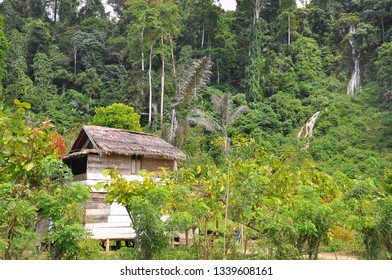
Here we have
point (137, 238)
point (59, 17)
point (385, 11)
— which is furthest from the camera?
point (59, 17)

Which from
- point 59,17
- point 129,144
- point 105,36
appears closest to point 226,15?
point 105,36

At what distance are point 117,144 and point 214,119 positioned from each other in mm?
14532

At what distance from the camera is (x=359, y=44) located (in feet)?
101

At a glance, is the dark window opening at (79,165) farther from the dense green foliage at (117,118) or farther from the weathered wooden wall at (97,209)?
the dense green foliage at (117,118)

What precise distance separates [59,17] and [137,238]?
38255mm

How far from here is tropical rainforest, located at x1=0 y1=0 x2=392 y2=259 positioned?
19.6 ft

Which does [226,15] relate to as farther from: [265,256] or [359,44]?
[265,256]

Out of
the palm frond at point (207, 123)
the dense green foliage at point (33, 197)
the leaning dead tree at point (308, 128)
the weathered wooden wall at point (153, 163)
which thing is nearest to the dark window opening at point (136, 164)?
the weathered wooden wall at point (153, 163)

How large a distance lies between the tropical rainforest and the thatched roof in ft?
3.99

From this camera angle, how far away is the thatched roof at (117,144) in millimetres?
12352

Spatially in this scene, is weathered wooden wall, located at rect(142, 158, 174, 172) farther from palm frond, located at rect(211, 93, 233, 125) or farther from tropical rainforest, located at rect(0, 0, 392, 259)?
palm frond, located at rect(211, 93, 233, 125)

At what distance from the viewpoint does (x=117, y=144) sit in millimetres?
12672

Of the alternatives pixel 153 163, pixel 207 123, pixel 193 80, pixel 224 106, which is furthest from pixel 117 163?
pixel 224 106

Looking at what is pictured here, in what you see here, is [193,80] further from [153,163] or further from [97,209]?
[97,209]
